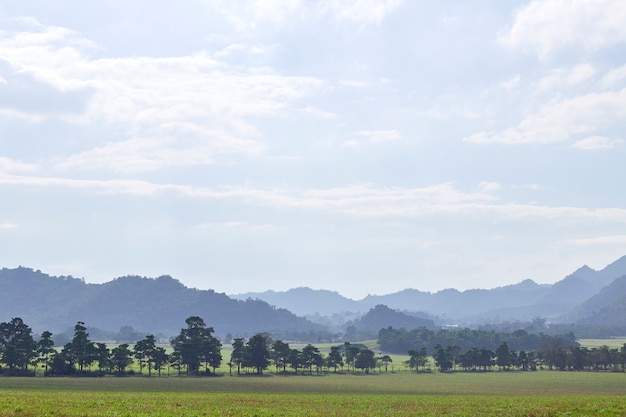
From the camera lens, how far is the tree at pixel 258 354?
6216 inches

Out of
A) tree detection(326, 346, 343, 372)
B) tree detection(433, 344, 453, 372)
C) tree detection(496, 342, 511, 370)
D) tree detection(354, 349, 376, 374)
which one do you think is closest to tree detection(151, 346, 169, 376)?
tree detection(326, 346, 343, 372)

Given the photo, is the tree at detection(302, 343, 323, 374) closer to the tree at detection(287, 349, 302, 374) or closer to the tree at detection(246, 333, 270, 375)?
the tree at detection(287, 349, 302, 374)

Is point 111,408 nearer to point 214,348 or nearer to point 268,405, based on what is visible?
point 268,405

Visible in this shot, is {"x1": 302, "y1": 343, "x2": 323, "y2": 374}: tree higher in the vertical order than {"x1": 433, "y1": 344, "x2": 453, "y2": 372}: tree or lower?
higher

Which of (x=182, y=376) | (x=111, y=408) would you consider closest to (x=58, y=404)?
(x=111, y=408)

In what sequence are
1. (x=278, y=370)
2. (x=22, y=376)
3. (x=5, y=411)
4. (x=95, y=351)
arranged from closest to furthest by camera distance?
(x=5, y=411) → (x=22, y=376) → (x=95, y=351) → (x=278, y=370)

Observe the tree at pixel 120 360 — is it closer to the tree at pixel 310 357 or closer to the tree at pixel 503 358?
the tree at pixel 310 357

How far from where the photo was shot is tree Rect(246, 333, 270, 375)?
158 meters

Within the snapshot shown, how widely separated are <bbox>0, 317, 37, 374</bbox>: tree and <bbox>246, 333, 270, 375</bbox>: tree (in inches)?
1945

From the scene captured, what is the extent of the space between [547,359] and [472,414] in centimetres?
15088

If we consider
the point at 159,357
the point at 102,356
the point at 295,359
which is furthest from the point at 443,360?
the point at 102,356

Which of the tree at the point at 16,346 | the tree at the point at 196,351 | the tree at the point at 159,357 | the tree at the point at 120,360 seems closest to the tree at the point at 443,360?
the tree at the point at 196,351

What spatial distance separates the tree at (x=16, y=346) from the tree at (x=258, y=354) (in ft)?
162

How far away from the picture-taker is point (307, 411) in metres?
61.2
